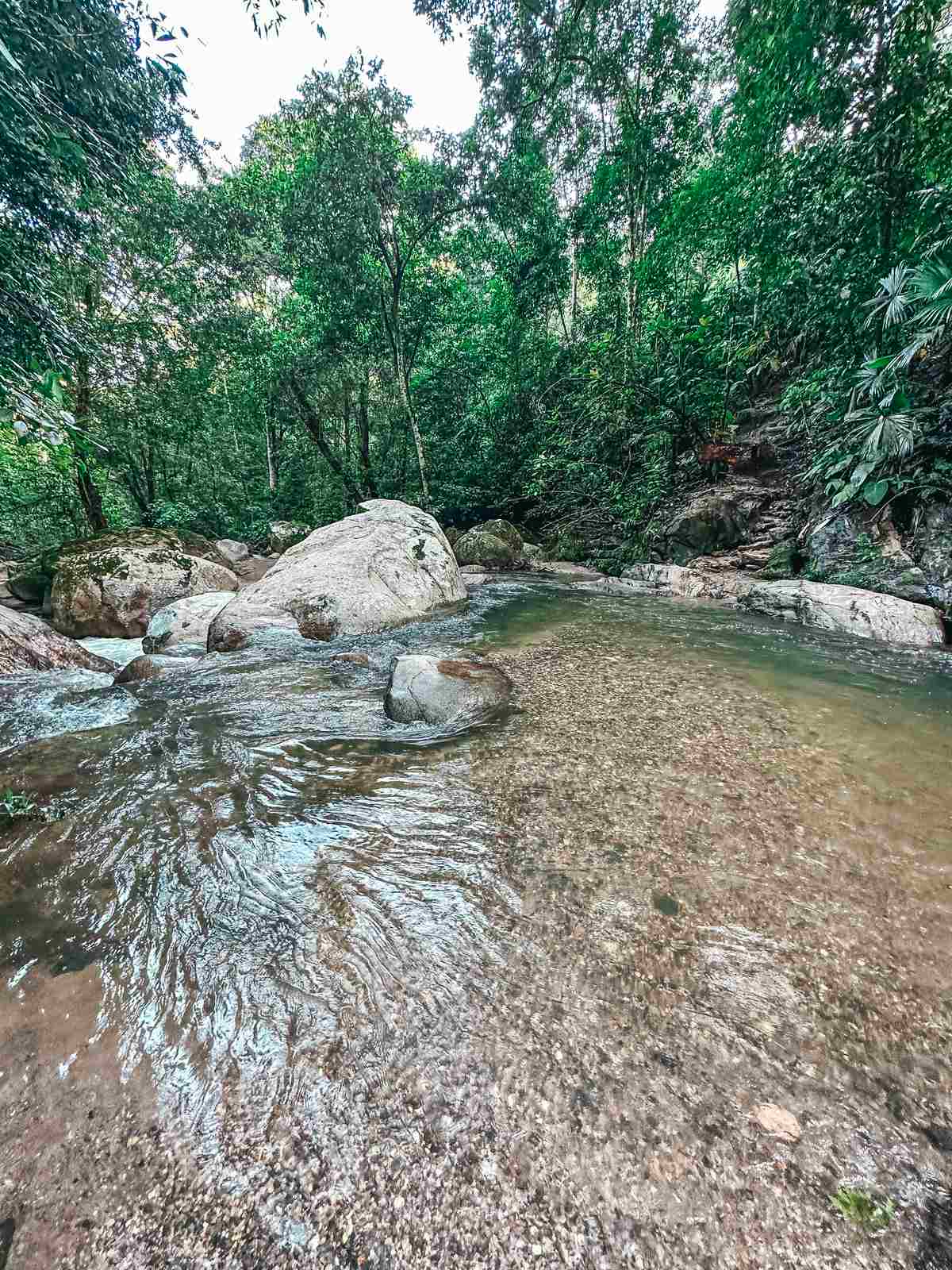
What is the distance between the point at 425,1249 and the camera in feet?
2.45

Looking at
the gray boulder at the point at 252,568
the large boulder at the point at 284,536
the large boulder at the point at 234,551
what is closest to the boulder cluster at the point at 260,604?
the gray boulder at the point at 252,568

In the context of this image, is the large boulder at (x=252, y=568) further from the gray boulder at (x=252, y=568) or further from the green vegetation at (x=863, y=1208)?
the green vegetation at (x=863, y=1208)

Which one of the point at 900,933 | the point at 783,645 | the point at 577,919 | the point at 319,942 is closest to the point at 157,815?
the point at 319,942

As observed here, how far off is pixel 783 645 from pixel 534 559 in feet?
20.9

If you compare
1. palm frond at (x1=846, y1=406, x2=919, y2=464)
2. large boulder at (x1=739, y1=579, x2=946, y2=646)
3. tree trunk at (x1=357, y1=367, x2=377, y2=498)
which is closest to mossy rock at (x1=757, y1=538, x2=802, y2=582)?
large boulder at (x1=739, y1=579, x2=946, y2=646)

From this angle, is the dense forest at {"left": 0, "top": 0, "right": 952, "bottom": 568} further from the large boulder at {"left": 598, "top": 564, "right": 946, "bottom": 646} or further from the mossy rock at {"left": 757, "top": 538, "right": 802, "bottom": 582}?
the large boulder at {"left": 598, "top": 564, "right": 946, "bottom": 646}

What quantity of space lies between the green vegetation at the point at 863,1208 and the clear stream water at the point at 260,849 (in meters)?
0.75

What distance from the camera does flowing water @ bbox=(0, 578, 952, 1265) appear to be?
1.03 metres

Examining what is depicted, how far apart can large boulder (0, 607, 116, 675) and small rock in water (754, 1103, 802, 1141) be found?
4.66 metres

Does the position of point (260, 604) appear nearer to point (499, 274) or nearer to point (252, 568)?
point (252, 568)

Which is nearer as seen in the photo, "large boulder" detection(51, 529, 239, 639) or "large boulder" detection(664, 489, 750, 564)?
"large boulder" detection(51, 529, 239, 639)

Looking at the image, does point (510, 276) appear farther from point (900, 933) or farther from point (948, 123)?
point (900, 933)

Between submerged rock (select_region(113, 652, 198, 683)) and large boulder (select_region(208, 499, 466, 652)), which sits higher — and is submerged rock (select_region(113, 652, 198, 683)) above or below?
below

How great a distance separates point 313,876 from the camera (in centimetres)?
156
